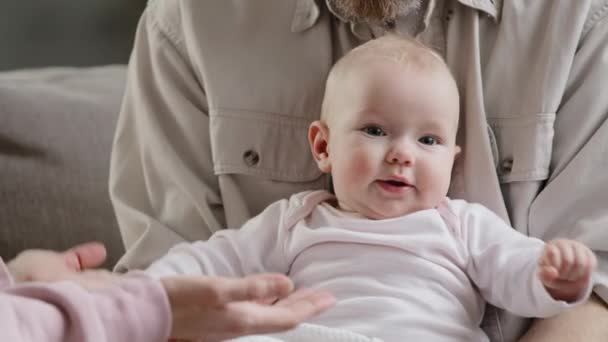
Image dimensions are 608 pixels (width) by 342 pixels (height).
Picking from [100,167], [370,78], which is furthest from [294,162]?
[100,167]

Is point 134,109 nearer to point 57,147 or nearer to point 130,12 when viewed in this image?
point 57,147

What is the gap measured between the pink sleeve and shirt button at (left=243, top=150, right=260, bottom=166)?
581 millimetres

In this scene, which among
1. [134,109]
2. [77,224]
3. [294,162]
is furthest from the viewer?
[77,224]

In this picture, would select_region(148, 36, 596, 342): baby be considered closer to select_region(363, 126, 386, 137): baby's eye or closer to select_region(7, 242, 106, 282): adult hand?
select_region(363, 126, 386, 137): baby's eye

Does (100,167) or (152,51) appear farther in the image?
(100,167)

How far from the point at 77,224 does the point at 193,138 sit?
450mm

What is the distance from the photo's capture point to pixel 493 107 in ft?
4.05

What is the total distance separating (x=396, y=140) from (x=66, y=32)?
1.24 meters

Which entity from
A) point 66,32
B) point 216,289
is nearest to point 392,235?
point 216,289

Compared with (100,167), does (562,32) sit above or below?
above

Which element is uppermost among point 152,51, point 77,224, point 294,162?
point 152,51

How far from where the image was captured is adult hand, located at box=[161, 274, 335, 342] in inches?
28.1

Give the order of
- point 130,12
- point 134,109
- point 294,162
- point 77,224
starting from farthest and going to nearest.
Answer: point 130,12 < point 77,224 < point 134,109 < point 294,162

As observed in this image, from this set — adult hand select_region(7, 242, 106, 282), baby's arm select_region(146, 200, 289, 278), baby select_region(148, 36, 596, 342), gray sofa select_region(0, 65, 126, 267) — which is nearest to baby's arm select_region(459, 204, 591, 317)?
baby select_region(148, 36, 596, 342)
